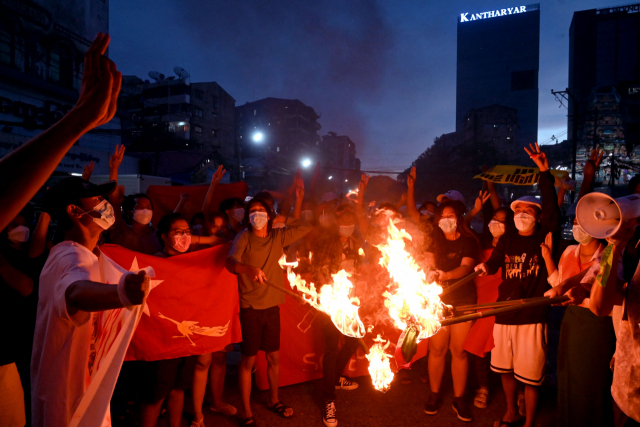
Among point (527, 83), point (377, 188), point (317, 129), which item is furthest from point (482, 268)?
point (527, 83)

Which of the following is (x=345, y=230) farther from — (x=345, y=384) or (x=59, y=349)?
(x=59, y=349)

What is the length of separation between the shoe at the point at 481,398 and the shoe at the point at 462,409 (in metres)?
0.27

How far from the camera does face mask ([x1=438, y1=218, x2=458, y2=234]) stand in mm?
4898

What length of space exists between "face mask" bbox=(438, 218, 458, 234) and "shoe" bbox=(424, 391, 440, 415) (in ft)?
7.04

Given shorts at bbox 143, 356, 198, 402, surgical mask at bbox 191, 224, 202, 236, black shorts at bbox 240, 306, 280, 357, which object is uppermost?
surgical mask at bbox 191, 224, 202, 236

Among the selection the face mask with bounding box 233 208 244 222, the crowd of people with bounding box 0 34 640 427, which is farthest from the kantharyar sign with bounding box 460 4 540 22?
the face mask with bounding box 233 208 244 222

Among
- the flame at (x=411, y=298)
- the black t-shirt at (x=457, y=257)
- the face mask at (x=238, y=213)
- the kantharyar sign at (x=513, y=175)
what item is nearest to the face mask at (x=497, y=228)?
the black t-shirt at (x=457, y=257)

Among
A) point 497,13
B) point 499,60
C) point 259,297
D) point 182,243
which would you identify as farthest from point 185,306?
point 497,13

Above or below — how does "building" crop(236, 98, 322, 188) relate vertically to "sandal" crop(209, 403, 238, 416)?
above

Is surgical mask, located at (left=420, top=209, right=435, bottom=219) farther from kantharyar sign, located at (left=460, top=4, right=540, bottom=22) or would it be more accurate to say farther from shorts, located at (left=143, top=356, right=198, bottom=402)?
kantharyar sign, located at (left=460, top=4, right=540, bottom=22)

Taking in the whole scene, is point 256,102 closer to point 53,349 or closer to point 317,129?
point 317,129

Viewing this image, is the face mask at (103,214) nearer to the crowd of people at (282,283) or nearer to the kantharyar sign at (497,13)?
the crowd of people at (282,283)

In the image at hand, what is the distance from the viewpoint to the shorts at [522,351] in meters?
4.10

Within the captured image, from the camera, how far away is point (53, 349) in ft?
6.69
